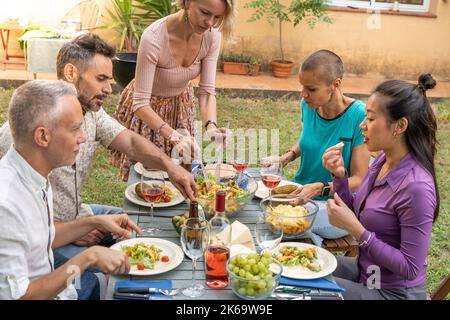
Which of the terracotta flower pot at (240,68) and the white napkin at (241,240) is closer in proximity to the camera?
the white napkin at (241,240)

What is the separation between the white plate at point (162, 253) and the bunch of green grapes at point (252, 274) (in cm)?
27

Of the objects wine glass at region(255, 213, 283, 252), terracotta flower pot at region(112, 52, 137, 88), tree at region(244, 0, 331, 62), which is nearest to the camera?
wine glass at region(255, 213, 283, 252)

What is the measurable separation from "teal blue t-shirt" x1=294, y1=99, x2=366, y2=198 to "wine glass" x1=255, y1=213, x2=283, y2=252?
108 centimetres

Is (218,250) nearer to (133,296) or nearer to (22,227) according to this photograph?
(133,296)

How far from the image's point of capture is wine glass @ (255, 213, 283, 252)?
2129mm

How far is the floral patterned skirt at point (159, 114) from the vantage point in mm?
3500

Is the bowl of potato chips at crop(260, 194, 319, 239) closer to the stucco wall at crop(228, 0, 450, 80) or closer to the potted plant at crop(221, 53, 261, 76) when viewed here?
the potted plant at crop(221, 53, 261, 76)

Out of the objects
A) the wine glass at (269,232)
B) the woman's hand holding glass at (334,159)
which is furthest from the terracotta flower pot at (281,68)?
the wine glass at (269,232)

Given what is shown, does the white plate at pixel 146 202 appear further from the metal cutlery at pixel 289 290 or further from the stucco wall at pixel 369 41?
the stucco wall at pixel 369 41

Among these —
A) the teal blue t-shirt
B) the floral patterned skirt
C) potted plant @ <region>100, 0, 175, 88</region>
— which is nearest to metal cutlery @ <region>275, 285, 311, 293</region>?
the teal blue t-shirt

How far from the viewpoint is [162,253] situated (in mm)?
2174

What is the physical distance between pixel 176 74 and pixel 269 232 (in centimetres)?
151

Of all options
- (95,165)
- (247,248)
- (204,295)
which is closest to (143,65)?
(247,248)

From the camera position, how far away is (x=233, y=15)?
3.11m
